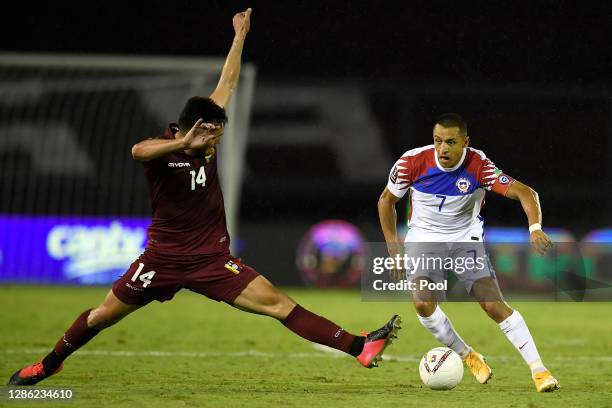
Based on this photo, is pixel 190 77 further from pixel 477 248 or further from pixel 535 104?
pixel 477 248

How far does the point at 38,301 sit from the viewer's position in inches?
584

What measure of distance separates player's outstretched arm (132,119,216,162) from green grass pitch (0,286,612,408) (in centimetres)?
Answer: 149

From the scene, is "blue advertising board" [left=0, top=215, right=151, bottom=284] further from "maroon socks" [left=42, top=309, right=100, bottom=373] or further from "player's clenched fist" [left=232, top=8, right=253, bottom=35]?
"maroon socks" [left=42, top=309, right=100, bottom=373]

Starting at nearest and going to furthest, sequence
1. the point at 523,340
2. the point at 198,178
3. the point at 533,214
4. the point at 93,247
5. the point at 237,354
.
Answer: the point at 198,178
the point at 533,214
the point at 523,340
the point at 237,354
the point at 93,247

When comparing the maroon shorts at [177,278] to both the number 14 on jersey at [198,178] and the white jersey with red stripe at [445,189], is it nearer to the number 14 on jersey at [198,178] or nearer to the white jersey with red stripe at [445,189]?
the number 14 on jersey at [198,178]

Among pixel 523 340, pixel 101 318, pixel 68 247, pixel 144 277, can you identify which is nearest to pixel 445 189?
pixel 523 340

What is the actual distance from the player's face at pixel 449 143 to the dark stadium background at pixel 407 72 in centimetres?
1265

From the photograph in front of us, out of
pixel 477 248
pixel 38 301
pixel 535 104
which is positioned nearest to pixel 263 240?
pixel 38 301

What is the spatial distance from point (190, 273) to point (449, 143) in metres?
2.00

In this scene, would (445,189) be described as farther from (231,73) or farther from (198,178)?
(198,178)

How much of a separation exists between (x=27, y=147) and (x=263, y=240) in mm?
5132

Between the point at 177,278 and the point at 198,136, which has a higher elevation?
the point at 198,136

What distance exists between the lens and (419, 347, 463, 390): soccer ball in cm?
665

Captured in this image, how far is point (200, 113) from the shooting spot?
244 inches
